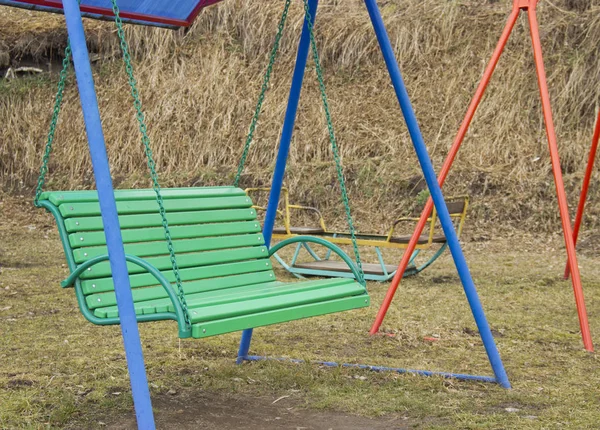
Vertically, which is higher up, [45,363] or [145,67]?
[145,67]

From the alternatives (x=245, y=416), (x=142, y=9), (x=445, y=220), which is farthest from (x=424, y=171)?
(x=142, y=9)

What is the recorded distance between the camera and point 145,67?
1409 centimetres

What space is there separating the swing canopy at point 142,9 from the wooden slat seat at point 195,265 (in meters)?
0.98

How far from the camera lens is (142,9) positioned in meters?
4.32

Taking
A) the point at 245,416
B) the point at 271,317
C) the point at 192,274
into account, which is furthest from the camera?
the point at 192,274

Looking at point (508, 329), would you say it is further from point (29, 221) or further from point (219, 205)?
point (29, 221)

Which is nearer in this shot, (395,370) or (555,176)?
(395,370)

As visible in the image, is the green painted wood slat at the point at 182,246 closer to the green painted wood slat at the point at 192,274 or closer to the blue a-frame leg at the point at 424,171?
the green painted wood slat at the point at 192,274

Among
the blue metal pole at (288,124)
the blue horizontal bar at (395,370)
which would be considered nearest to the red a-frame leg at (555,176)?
the blue horizontal bar at (395,370)

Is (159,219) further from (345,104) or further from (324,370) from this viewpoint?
(345,104)

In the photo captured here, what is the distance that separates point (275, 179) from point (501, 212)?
6875mm

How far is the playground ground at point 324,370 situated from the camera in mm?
3457

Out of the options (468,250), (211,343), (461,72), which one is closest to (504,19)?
(461,72)

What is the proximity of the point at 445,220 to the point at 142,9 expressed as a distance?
1912 millimetres
